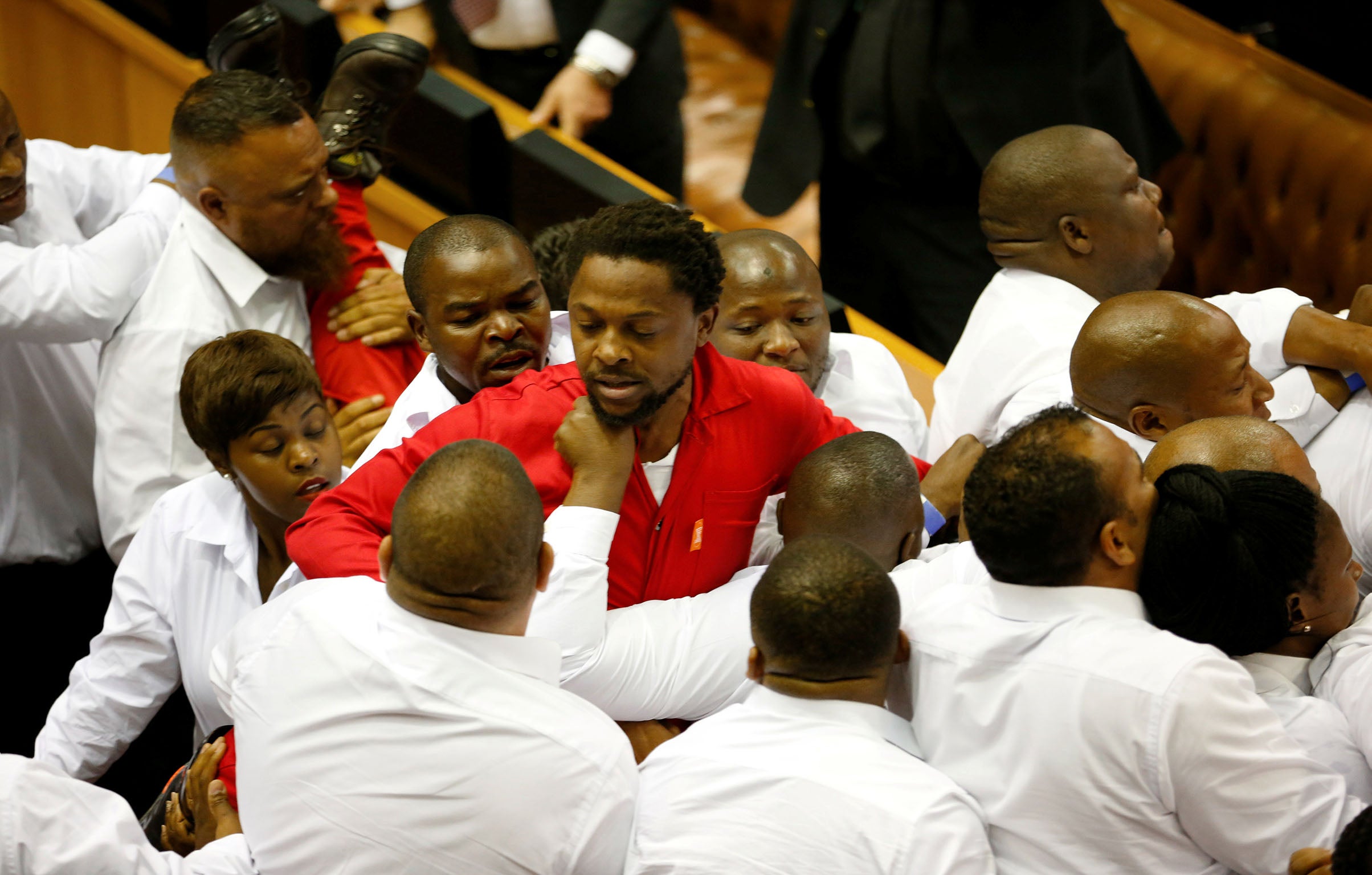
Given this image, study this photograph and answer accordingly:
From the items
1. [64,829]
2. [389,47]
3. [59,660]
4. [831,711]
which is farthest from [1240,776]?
[59,660]

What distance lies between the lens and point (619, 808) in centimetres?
151

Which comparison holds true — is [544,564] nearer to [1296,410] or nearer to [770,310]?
[770,310]

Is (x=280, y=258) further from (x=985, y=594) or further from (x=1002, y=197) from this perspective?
(x=985, y=594)

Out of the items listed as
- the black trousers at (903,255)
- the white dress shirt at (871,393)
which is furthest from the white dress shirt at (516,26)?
the white dress shirt at (871,393)

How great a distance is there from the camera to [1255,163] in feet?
11.3

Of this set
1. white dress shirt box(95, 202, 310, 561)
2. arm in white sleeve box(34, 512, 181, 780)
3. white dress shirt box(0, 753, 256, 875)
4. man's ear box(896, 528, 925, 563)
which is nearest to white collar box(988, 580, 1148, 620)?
man's ear box(896, 528, 925, 563)

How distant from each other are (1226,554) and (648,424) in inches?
29.6

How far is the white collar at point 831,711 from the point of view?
1.50 m

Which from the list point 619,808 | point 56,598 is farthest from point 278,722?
point 56,598

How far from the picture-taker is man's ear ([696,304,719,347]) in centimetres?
185

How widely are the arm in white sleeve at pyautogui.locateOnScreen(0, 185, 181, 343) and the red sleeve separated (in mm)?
821

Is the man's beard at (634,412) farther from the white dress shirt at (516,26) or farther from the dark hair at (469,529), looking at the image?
the white dress shirt at (516,26)

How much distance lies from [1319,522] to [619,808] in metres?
0.87

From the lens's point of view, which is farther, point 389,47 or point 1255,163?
point 1255,163
